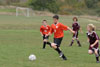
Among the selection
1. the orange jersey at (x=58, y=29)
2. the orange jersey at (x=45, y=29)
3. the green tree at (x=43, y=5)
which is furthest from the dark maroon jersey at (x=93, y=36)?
the green tree at (x=43, y=5)

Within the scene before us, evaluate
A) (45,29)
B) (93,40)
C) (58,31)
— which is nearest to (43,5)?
(45,29)

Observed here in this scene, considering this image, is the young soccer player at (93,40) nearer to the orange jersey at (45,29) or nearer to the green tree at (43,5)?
the orange jersey at (45,29)

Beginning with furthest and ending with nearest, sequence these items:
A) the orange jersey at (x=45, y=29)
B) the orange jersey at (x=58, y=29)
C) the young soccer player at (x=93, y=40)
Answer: the orange jersey at (x=45, y=29) → the orange jersey at (x=58, y=29) → the young soccer player at (x=93, y=40)

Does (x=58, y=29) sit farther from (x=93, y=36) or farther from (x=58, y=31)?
(x=93, y=36)

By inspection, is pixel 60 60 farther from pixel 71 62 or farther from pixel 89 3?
pixel 89 3

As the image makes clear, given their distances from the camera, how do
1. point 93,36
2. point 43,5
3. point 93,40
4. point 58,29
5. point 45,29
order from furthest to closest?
point 43,5, point 45,29, point 58,29, point 93,40, point 93,36

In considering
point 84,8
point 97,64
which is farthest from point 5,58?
point 84,8

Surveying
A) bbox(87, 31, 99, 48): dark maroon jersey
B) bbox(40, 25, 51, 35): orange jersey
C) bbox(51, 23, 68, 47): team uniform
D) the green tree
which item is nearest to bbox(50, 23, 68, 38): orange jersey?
bbox(51, 23, 68, 47): team uniform

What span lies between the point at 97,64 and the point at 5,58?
3.99 m

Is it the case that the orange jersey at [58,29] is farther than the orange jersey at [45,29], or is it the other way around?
the orange jersey at [45,29]

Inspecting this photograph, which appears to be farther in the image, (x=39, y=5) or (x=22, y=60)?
(x=39, y=5)

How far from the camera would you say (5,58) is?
1347 cm

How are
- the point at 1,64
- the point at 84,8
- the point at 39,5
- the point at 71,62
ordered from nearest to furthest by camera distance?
the point at 1,64, the point at 71,62, the point at 39,5, the point at 84,8

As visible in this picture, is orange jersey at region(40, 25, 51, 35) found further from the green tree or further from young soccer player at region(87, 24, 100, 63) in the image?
the green tree
